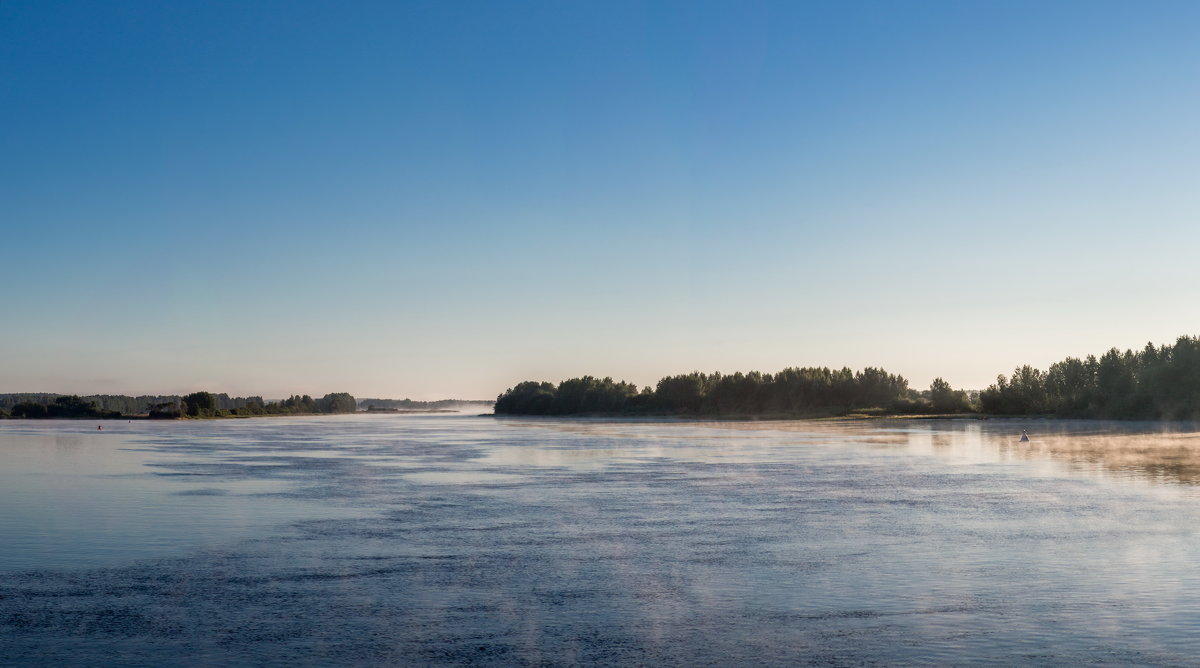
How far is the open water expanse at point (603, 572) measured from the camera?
31.6 feet

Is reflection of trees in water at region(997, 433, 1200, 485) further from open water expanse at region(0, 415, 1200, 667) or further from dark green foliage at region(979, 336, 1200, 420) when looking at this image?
dark green foliage at region(979, 336, 1200, 420)

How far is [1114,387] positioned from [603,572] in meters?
118

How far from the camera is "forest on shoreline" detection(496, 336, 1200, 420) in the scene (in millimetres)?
105062

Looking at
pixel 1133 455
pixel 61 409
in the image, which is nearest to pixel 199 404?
pixel 61 409

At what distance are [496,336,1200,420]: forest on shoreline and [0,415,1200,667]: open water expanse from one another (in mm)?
90145

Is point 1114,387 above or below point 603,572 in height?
above

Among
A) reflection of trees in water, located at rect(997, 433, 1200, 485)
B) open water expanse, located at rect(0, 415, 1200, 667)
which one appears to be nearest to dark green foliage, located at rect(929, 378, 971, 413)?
reflection of trees in water, located at rect(997, 433, 1200, 485)

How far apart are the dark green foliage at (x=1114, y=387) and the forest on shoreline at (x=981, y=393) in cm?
12

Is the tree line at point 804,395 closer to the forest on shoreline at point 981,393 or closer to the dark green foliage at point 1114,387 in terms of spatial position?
the forest on shoreline at point 981,393

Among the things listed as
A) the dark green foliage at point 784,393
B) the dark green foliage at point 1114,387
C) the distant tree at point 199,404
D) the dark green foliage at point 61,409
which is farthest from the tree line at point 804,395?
the dark green foliage at point 61,409

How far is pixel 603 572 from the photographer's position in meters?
13.6

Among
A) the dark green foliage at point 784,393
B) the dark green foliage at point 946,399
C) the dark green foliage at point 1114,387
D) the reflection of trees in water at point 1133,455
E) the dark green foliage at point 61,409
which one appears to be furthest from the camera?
the dark green foliage at point 61,409

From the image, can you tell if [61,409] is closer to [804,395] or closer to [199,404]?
[199,404]

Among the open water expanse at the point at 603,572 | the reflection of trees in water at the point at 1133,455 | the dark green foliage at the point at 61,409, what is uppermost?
the dark green foliage at the point at 61,409
